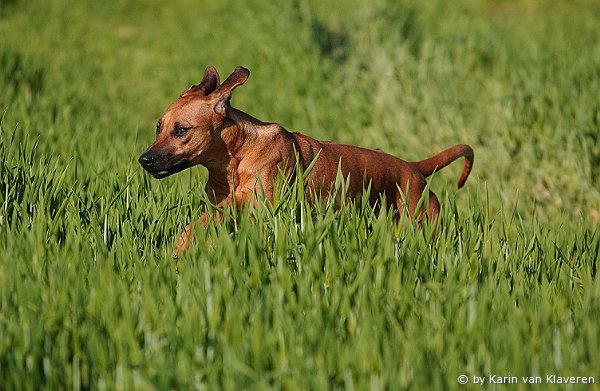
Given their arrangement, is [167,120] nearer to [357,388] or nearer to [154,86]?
[357,388]

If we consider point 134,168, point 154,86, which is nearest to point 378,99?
point 154,86

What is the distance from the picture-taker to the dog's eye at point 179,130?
4539 mm

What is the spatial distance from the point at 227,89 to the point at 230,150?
298 millimetres

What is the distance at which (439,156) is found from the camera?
545cm

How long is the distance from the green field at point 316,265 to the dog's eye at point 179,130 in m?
0.30

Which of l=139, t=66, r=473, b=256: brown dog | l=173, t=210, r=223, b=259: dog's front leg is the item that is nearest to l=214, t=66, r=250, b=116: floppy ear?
l=139, t=66, r=473, b=256: brown dog

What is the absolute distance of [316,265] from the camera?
369cm

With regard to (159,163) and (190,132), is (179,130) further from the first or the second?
(159,163)

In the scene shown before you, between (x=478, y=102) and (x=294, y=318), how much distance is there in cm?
484

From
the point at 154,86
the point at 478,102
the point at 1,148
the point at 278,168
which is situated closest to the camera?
the point at 278,168

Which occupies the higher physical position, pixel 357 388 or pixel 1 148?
pixel 1 148

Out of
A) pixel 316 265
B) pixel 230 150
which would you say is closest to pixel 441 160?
pixel 230 150

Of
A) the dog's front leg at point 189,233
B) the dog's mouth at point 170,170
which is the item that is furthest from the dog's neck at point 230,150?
the dog's front leg at point 189,233

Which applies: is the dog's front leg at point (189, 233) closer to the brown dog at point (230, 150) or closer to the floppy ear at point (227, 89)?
the brown dog at point (230, 150)
